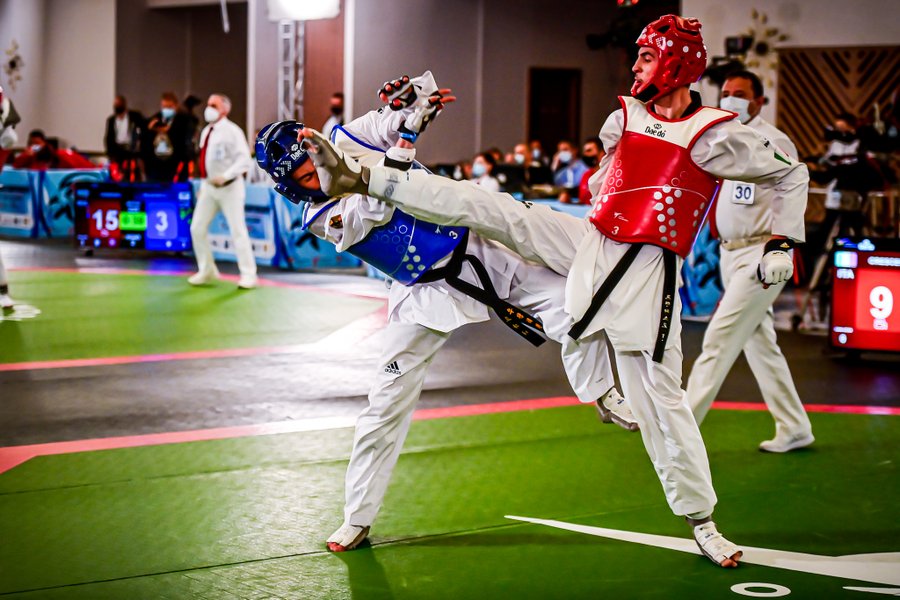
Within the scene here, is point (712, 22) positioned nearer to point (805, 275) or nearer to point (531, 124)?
point (805, 275)

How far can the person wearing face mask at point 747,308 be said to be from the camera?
5.91 m

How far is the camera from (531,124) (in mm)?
23969

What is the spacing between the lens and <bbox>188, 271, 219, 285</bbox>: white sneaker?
13.0 m

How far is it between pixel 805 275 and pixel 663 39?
10195 mm

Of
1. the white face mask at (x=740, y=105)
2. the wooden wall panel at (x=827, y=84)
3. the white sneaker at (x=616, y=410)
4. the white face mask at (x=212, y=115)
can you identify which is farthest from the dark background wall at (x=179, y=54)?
the white sneaker at (x=616, y=410)

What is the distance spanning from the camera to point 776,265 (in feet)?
14.1

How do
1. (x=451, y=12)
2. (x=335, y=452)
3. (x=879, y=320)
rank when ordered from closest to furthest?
(x=335, y=452) → (x=879, y=320) → (x=451, y=12)

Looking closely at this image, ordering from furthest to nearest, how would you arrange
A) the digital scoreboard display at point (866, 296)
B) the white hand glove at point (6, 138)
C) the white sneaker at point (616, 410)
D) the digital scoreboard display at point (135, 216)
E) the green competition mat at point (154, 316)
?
the digital scoreboard display at point (135, 216)
the white hand glove at point (6, 138)
the green competition mat at point (154, 316)
the digital scoreboard display at point (866, 296)
the white sneaker at point (616, 410)

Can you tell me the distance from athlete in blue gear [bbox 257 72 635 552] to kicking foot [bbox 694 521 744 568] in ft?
1.62

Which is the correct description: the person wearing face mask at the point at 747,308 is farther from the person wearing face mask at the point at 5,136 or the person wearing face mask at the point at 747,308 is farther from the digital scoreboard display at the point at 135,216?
the digital scoreboard display at the point at 135,216

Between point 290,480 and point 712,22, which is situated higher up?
point 712,22

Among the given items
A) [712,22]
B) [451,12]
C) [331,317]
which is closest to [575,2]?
[451,12]

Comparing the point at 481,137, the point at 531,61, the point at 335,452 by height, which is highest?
the point at 531,61

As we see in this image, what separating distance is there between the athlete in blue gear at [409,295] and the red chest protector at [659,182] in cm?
44
